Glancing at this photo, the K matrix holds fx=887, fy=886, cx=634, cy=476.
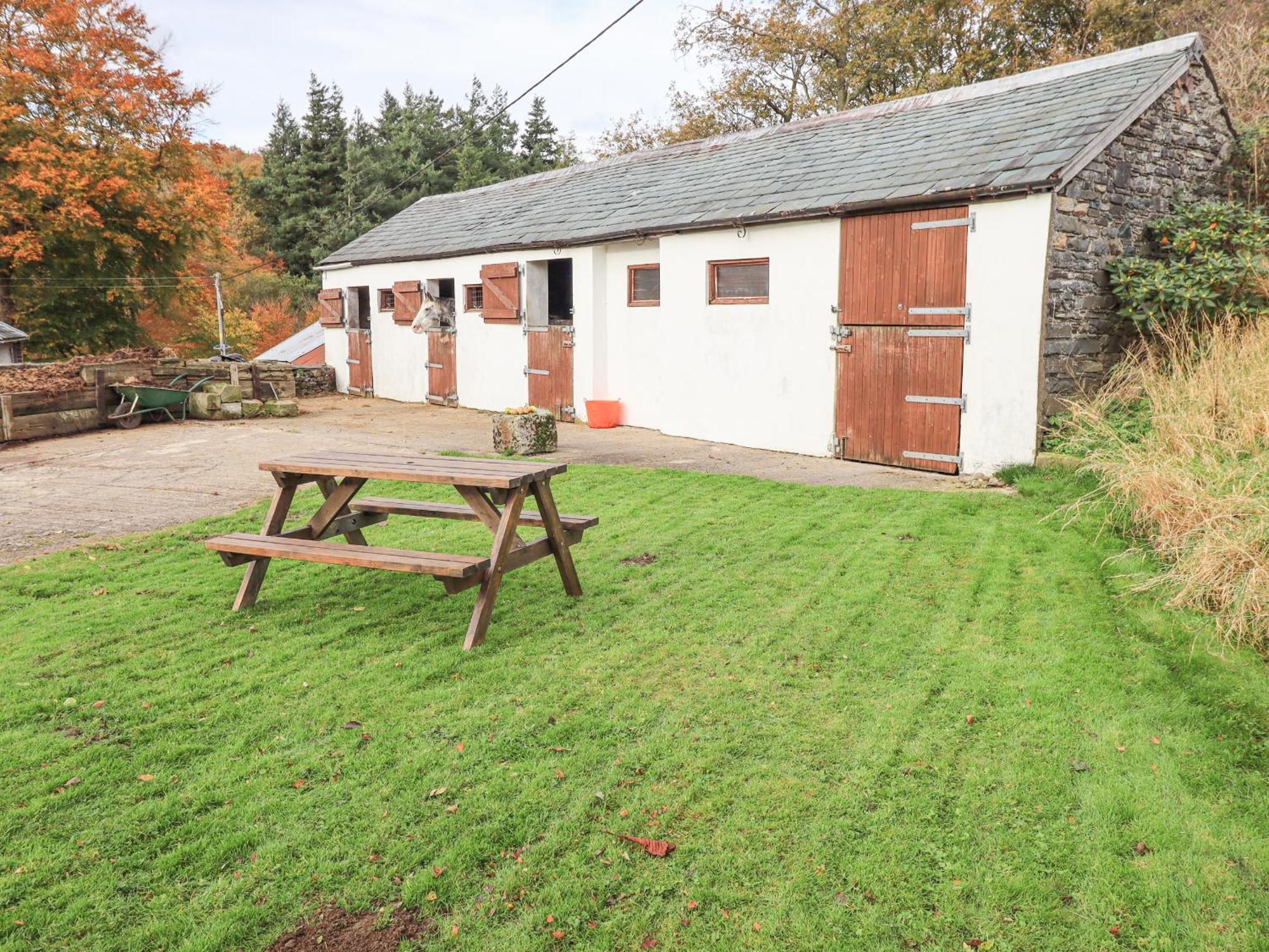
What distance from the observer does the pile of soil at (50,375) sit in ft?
44.0

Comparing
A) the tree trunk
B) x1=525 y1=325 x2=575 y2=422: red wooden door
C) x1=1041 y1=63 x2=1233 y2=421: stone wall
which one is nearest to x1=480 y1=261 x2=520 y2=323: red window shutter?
x1=525 y1=325 x2=575 y2=422: red wooden door

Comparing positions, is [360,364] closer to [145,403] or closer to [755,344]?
[145,403]

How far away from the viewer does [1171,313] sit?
887cm

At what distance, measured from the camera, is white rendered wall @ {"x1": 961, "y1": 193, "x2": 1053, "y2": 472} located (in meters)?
8.33

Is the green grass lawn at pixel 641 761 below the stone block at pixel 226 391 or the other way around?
below

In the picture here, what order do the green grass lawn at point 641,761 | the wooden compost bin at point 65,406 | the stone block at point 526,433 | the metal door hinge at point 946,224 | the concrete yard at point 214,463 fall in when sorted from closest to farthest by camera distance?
the green grass lawn at point 641,761 → the concrete yard at point 214,463 → the metal door hinge at point 946,224 → the stone block at point 526,433 → the wooden compost bin at point 65,406

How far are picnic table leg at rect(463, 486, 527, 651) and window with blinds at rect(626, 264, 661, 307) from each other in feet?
29.0

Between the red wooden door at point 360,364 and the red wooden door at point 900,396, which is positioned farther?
the red wooden door at point 360,364

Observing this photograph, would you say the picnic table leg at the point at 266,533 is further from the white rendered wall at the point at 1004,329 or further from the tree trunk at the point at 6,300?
the tree trunk at the point at 6,300

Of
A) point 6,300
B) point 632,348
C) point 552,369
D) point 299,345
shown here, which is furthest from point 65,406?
point 6,300

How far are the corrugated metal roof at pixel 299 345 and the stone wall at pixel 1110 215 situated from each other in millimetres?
20539

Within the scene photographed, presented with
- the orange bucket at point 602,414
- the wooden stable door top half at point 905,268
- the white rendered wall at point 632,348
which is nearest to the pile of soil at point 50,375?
the orange bucket at point 602,414

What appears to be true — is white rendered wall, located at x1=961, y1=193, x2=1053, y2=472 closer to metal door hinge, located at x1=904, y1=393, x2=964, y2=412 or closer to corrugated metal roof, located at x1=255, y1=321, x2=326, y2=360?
metal door hinge, located at x1=904, y1=393, x2=964, y2=412

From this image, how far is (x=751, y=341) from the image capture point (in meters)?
11.2
